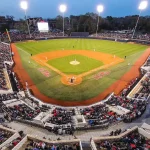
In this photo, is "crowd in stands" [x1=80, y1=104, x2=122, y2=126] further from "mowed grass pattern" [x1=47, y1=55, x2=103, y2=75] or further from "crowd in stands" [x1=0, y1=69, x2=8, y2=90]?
"mowed grass pattern" [x1=47, y1=55, x2=103, y2=75]

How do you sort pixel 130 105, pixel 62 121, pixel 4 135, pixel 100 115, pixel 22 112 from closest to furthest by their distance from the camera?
pixel 4 135, pixel 62 121, pixel 100 115, pixel 22 112, pixel 130 105

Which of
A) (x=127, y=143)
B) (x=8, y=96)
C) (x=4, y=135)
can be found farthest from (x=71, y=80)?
(x=127, y=143)

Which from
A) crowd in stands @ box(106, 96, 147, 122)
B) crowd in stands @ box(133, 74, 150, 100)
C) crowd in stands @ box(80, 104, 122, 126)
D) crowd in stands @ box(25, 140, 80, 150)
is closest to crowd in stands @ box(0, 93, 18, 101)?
crowd in stands @ box(80, 104, 122, 126)

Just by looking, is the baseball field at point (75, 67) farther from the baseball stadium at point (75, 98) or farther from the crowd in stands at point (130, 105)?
the crowd in stands at point (130, 105)

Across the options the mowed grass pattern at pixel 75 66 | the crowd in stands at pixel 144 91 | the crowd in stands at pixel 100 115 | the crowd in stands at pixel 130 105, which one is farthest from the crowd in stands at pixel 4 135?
the mowed grass pattern at pixel 75 66

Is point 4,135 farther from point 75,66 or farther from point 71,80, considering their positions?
point 75,66

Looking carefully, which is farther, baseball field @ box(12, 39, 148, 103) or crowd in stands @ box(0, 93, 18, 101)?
baseball field @ box(12, 39, 148, 103)

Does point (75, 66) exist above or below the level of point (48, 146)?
below
